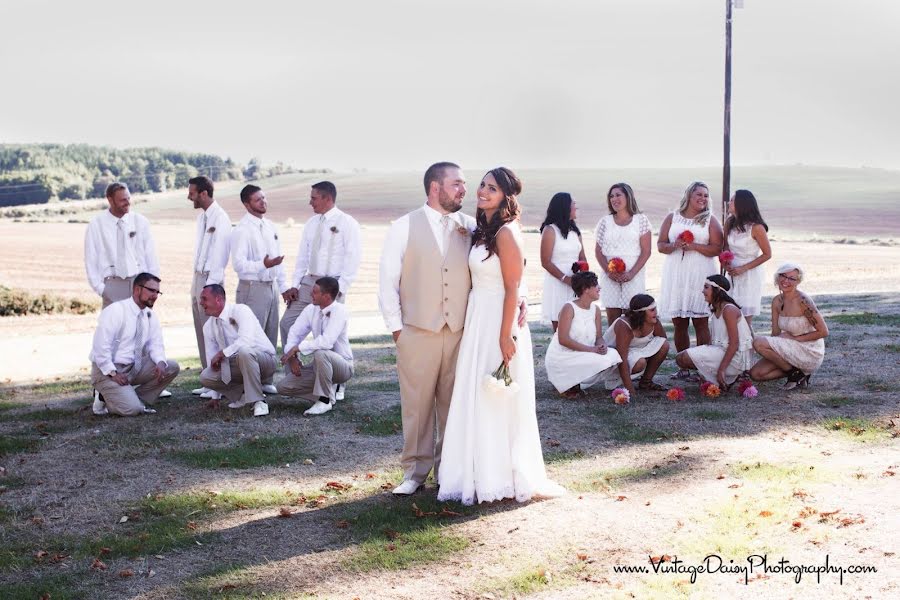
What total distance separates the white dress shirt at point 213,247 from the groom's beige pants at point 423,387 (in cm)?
477

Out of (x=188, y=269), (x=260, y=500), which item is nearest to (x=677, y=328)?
(x=260, y=500)

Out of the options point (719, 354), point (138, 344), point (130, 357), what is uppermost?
point (138, 344)

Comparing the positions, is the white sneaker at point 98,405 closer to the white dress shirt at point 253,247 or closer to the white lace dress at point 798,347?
the white dress shirt at point 253,247

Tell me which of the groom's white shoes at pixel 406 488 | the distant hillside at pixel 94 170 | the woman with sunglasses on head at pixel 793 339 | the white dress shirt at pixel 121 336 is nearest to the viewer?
the groom's white shoes at pixel 406 488

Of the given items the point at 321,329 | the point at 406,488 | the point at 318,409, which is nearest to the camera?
the point at 406,488

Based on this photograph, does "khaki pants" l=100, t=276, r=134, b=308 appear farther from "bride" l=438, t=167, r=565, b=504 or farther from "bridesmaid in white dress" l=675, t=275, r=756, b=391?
"bridesmaid in white dress" l=675, t=275, r=756, b=391

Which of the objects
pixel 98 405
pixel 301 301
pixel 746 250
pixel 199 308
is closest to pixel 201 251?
pixel 199 308

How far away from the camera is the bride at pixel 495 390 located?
6133mm

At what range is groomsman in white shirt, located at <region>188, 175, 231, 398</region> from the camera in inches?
419

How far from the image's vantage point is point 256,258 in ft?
34.7

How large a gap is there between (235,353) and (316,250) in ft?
5.06

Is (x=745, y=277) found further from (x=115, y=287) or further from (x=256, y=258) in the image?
(x=115, y=287)

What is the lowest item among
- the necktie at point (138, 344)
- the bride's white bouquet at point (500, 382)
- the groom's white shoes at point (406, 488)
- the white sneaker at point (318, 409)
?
the white sneaker at point (318, 409)

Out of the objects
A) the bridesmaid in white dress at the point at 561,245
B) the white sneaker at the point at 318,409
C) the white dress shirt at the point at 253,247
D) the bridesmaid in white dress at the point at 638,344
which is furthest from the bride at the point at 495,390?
the white dress shirt at the point at 253,247
